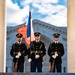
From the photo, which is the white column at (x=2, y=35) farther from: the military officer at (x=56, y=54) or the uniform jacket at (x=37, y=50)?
the military officer at (x=56, y=54)

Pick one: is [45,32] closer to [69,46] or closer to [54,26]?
[54,26]

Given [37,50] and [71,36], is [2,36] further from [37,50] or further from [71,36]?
[71,36]

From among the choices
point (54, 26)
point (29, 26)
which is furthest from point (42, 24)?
point (29, 26)

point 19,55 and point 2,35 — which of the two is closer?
point 19,55

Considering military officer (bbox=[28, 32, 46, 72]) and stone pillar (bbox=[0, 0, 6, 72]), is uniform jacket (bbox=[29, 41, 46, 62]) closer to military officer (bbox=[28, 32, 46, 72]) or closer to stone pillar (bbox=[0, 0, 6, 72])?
military officer (bbox=[28, 32, 46, 72])

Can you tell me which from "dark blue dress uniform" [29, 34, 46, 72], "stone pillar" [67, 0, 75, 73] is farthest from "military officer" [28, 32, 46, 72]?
"stone pillar" [67, 0, 75, 73]

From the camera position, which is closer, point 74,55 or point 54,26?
point 74,55

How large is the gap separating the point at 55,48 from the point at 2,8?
2760mm

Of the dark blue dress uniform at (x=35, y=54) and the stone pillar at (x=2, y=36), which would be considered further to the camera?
the stone pillar at (x=2, y=36)

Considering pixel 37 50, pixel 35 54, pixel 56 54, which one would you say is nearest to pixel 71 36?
pixel 56 54

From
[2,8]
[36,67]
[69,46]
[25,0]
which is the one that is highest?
[25,0]

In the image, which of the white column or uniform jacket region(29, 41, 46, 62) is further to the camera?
the white column

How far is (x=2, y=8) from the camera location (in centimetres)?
1396

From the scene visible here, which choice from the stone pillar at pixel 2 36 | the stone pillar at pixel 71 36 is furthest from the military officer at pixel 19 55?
the stone pillar at pixel 71 36
